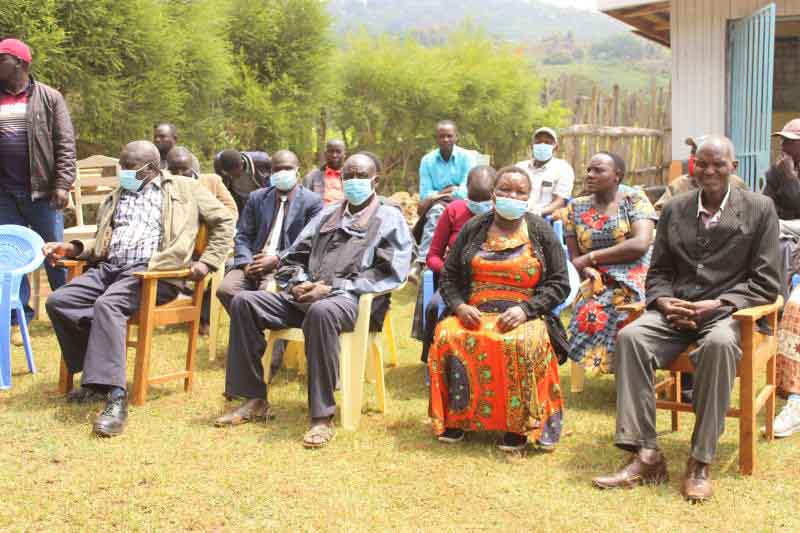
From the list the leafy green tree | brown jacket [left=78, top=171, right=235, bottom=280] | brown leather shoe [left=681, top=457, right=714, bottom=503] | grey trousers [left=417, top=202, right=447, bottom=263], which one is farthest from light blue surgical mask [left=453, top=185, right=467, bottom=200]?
the leafy green tree

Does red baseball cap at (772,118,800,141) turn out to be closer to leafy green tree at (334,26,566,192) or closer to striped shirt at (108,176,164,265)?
striped shirt at (108,176,164,265)

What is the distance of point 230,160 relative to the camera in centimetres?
863

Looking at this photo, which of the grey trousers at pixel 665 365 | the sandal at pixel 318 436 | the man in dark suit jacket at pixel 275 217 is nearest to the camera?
the grey trousers at pixel 665 365

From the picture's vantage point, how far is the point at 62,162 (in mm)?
7133

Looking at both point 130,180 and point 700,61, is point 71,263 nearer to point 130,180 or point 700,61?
point 130,180

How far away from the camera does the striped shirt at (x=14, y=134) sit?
704 cm

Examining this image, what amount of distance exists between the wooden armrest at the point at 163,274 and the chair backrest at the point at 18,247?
4.09ft

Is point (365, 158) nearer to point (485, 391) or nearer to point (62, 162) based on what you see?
point (485, 391)

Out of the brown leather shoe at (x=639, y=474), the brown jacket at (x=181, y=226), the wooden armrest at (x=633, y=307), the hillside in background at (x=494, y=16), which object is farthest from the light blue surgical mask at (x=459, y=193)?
the hillside in background at (x=494, y=16)

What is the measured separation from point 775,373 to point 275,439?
116 inches

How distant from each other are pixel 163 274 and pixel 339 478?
201cm

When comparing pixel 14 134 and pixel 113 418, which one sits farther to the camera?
pixel 14 134

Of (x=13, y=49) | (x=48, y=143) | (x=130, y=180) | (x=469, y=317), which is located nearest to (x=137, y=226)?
(x=130, y=180)

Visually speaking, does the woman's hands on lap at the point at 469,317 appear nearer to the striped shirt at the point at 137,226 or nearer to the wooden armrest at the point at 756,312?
the wooden armrest at the point at 756,312
